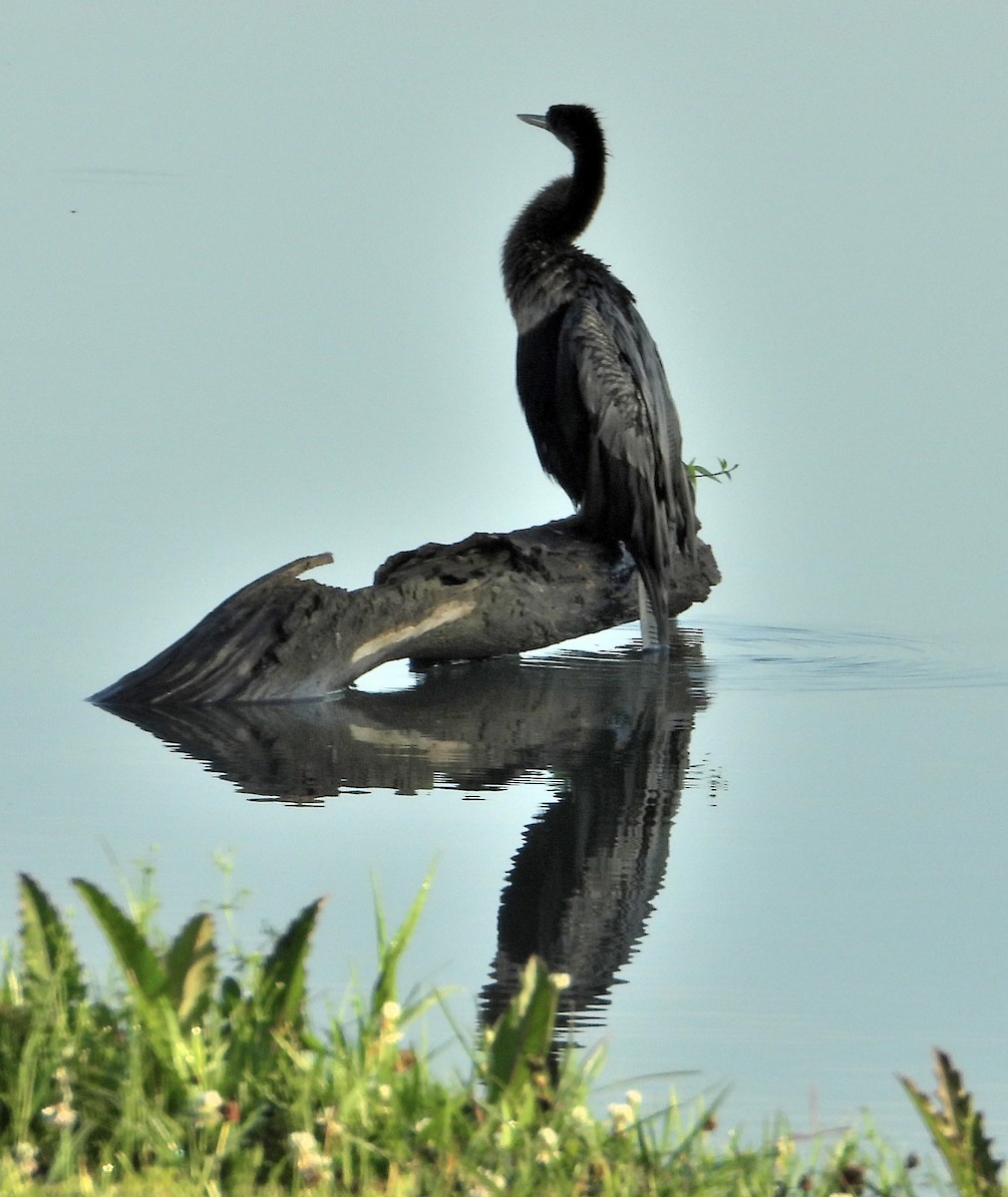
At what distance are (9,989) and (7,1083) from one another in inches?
11.8

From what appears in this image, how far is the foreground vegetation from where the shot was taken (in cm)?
322

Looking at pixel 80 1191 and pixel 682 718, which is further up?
pixel 682 718

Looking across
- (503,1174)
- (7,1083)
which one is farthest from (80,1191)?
(503,1174)

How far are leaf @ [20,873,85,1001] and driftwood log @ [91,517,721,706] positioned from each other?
455 centimetres

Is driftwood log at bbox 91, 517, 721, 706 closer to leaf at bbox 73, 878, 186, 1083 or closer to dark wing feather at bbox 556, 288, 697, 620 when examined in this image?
dark wing feather at bbox 556, 288, 697, 620

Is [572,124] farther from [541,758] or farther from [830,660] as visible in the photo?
[541,758]

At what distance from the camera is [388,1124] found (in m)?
3.29

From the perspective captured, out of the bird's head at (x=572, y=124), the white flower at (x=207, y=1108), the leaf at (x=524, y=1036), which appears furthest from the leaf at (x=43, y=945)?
the bird's head at (x=572, y=124)

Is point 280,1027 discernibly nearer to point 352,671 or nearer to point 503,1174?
point 503,1174

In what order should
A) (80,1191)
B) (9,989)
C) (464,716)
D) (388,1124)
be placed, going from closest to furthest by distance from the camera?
(80,1191) < (388,1124) < (9,989) < (464,716)

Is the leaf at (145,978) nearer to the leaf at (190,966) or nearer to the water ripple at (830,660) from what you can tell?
the leaf at (190,966)

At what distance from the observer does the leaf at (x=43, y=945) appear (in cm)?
365

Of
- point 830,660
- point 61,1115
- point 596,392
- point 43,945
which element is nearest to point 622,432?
point 596,392

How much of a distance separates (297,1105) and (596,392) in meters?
6.08
